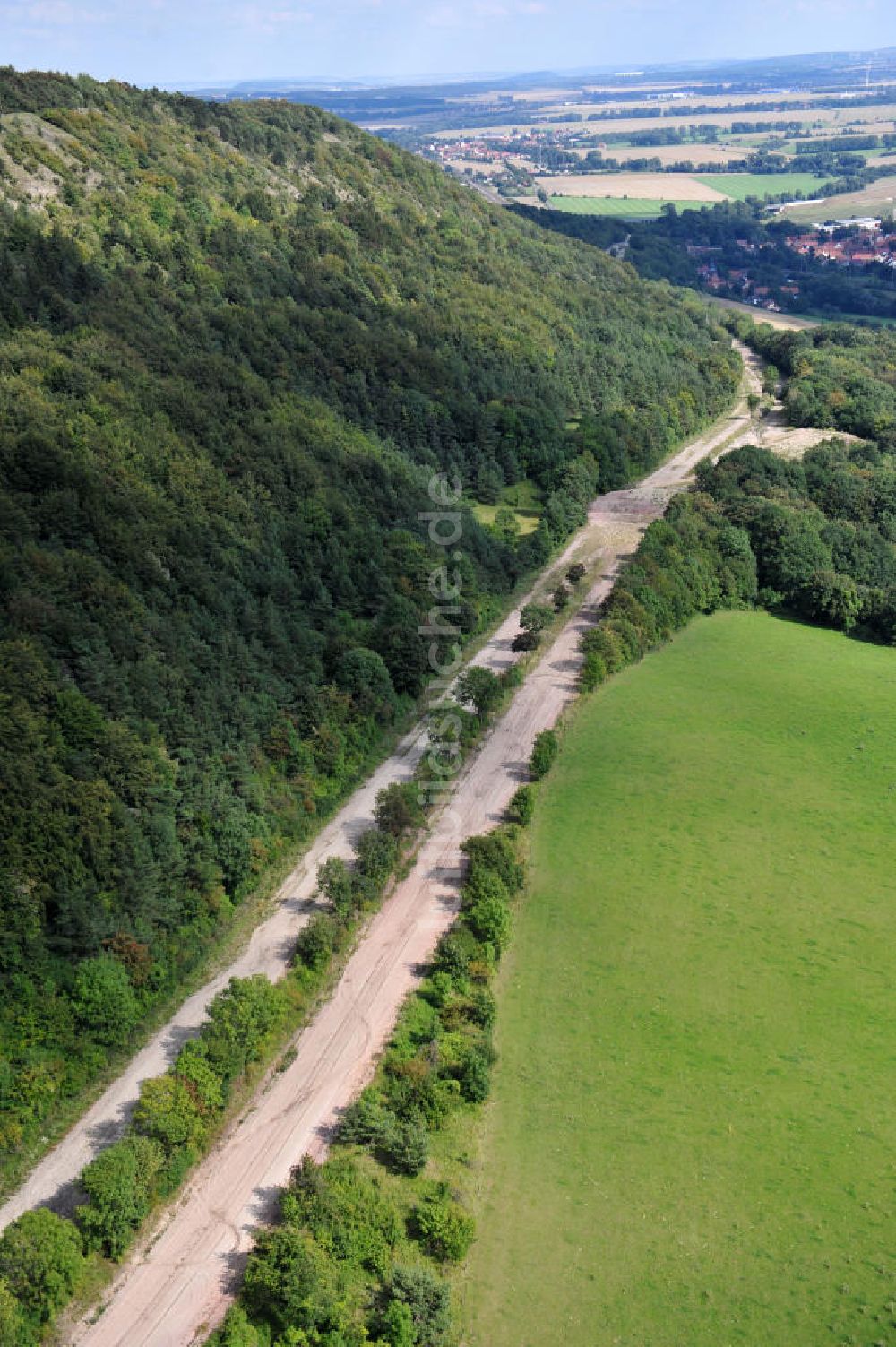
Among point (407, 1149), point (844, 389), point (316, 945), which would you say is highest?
point (844, 389)

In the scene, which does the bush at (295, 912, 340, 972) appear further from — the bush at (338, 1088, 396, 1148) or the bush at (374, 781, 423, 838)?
the bush at (338, 1088, 396, 1148)

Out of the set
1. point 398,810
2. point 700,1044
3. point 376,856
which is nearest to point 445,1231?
point 700,1044

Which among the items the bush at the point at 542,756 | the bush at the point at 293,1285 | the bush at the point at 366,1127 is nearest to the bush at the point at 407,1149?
the bush at the point at 366,1127

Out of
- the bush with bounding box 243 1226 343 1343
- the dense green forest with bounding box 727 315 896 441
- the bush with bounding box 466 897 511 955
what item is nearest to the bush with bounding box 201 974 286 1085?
the bush with bounding box 243 1226 343 1343

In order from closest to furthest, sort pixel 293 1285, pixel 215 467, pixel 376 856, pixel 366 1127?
pixel 293 1285 → pixel 366 1127 → pixel 376 856 → pixel 215 467

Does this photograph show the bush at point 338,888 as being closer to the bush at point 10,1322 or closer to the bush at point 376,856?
the bush at point 376,856

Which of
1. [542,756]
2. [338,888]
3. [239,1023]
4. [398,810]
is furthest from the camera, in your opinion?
[542,756]

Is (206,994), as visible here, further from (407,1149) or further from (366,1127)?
(407,1149)
